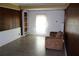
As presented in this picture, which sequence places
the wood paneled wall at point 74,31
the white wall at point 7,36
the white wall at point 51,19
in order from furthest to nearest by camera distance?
the white wall at point 51,19 → the white wall at point 7,36 → the wood paneled wall at point 74,31

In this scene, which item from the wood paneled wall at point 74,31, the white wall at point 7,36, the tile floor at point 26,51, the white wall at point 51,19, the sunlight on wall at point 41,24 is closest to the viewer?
the wood paneled wall at point 74,31

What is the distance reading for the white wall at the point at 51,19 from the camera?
35.8 feet

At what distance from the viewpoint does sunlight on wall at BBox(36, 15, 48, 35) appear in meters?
11.3

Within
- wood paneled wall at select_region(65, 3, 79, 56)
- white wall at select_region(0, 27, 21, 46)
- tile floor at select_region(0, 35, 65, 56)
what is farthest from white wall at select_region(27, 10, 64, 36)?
wood paneled wall at select_region(65, 3, 79, 56)

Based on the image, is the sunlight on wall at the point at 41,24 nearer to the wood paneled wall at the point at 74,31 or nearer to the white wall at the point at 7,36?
the white wall at the point at 7,36

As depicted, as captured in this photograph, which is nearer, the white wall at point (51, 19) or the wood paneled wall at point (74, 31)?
the wood paneled wall at point (74, 31)

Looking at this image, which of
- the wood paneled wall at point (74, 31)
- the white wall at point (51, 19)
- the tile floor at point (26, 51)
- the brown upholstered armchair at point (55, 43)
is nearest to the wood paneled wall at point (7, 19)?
the tile floor at point (26, 51)

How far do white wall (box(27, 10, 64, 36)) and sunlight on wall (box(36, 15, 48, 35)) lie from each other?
0.29 m

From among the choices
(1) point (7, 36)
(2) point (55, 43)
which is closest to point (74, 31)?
(2) point (55, 43)

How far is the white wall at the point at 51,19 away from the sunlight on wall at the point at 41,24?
0.95 ft

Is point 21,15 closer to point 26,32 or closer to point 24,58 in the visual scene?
point 26,32

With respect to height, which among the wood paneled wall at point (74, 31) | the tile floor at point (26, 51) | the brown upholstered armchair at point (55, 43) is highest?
the wood paneled wall at point (74, 31)

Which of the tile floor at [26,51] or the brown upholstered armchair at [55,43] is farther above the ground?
the brown upholstered armchair at [55,43]

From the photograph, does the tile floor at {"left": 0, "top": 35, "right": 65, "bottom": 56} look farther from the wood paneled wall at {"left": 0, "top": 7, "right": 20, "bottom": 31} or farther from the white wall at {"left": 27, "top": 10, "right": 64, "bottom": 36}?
the white wall at {"left": 27, "top": 10, "right": 64, "bottom": 36}
